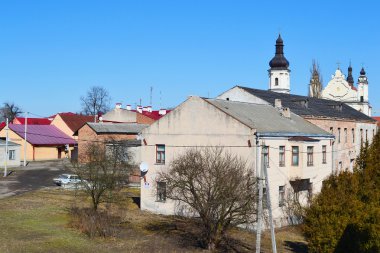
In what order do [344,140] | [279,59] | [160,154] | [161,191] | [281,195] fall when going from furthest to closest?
[279,59] < [344,140] < [160,154] < [161,191] < [281,195]

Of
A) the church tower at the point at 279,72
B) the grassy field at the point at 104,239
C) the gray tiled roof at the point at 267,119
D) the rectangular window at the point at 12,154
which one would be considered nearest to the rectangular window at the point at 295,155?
the gray tiled roof at the point at 267,119

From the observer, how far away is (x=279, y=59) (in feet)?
210

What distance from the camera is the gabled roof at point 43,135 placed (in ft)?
215

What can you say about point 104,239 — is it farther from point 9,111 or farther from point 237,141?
point 9,111

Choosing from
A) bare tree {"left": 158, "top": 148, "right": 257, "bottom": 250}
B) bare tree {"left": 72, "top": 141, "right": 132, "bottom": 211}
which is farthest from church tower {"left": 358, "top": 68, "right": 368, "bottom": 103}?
bare tree {"left": 158, "top": 148, "right": 257, "bottom": 250}

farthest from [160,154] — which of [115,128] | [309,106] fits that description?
[115,128]

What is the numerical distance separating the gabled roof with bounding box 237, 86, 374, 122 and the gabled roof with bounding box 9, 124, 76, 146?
1300 inches

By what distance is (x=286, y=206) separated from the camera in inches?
1323

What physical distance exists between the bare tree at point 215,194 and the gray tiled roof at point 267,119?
564cm

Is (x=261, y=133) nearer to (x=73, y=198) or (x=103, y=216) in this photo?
(x=103, y=216)

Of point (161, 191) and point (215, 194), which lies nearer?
point (215, 194)

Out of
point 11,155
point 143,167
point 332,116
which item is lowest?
point 143,167

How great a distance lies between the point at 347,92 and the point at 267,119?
173 ft

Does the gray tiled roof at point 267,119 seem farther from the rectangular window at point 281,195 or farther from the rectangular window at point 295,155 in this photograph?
the rectangular window at point 281,195
